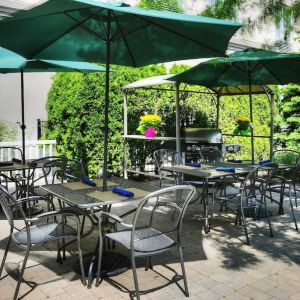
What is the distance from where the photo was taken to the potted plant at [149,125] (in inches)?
326

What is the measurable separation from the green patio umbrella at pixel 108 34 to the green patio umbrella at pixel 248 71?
3.24 ft

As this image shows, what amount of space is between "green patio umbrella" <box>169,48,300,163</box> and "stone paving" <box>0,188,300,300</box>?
79.5 inches

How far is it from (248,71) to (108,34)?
10.5ft

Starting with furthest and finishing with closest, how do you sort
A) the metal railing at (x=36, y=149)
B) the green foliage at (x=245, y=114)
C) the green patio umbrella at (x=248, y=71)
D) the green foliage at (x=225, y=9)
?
the green foliage at (x=245, y=114) < the metal railing at (x=36, y=149) < the green patio umbrella at (x=248, y=71) < the green foliage at (x=225, y=9)

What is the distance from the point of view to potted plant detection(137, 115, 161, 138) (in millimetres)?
8273

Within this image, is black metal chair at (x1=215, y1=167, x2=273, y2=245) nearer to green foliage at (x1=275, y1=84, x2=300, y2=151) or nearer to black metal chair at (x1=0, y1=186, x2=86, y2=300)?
black metal chair at (x1=0, y1=186, x2=86, y2=300)

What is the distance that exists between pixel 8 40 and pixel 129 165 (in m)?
5.18

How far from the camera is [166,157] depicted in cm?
675

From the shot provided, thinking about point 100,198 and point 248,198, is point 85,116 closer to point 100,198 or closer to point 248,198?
point 248,198

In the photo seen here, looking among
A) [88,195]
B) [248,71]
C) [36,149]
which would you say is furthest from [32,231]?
[36,149]

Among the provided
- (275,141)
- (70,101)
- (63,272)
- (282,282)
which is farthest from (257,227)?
(275,141)

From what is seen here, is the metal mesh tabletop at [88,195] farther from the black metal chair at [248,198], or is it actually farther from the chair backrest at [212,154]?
the chair backrest at [212,154]

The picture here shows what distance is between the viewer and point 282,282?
12.0 feet

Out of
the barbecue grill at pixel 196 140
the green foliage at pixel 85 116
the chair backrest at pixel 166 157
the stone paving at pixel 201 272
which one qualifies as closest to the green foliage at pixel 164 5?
the stone paving at pixel 201 272
